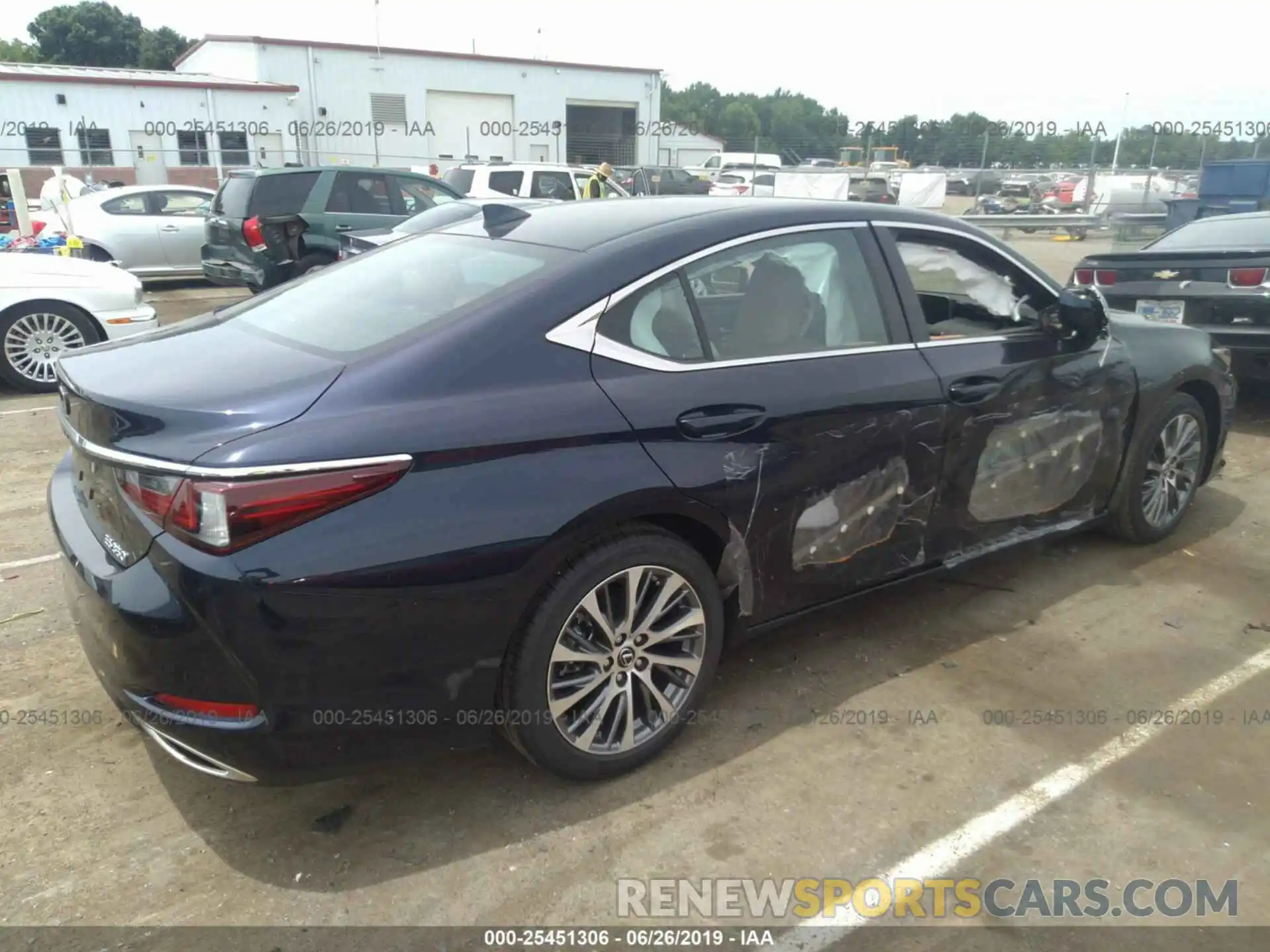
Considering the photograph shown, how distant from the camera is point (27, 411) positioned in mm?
7215

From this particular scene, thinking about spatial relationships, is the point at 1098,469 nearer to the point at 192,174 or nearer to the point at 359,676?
the point at 359,676

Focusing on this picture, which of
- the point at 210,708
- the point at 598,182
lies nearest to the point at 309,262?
the point at 598,182

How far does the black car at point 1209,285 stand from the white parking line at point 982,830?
3.83 metres

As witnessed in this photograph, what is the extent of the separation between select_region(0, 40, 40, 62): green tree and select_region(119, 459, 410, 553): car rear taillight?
78525mm

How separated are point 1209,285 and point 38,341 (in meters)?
8.76

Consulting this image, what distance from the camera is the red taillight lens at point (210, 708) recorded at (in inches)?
91.9

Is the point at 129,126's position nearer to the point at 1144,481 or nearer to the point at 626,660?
the point at 1144,481

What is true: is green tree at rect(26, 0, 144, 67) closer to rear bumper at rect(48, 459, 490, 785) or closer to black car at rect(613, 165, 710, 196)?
black car at rect(613, 165, 710, 196)

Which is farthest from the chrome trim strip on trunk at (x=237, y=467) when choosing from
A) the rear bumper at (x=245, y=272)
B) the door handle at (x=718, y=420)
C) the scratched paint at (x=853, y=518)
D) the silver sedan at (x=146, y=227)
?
the silver sedan at (x=146, y=227)

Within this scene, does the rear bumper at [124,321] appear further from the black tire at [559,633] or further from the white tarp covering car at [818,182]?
the white tarp covering car at [818,182]

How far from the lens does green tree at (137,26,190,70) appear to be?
198 feet

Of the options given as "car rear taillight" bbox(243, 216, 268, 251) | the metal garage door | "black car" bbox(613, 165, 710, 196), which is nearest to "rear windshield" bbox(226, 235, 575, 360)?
"car rear taillight" bbox(243, 216, 268, 251)

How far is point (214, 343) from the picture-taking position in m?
2.97

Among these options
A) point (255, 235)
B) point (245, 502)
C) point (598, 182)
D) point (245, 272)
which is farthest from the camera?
point (598, 182)
